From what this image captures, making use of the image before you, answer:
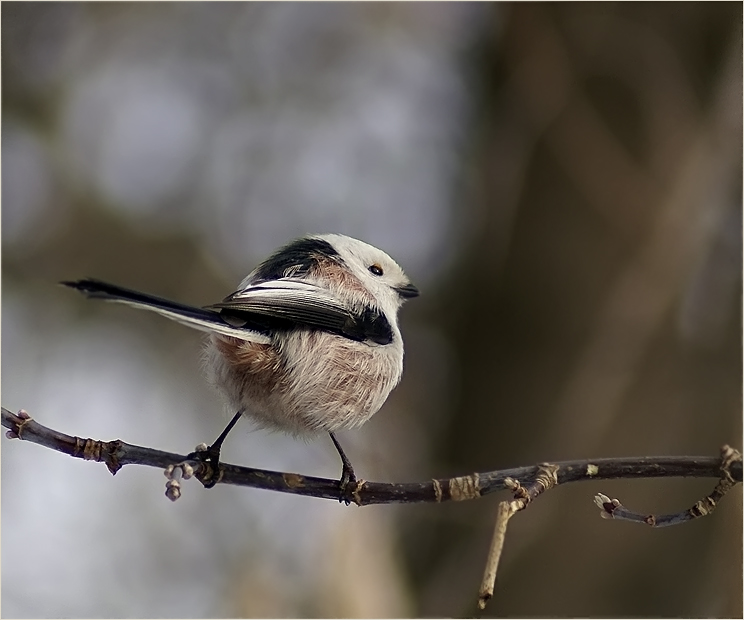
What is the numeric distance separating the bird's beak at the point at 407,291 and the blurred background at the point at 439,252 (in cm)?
51

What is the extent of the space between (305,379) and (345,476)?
0.21m

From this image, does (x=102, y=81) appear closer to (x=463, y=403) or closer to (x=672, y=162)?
(x=463, y=403)

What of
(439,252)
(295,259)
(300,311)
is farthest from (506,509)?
(439,252)

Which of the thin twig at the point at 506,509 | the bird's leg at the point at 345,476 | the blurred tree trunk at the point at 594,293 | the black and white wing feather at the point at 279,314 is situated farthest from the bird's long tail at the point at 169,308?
the blurred tree trunk at the point at 594,293

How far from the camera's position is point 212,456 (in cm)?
113

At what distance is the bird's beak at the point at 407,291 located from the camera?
1347 millimetres

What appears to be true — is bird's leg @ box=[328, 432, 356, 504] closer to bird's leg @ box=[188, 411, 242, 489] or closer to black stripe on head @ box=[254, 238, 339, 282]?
bird's leg @ box=[188, 411, 242, 489]

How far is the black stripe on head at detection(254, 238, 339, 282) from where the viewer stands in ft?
3.73

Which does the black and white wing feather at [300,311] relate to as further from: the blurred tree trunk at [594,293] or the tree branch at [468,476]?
the blurred tree trunk at [594,293]

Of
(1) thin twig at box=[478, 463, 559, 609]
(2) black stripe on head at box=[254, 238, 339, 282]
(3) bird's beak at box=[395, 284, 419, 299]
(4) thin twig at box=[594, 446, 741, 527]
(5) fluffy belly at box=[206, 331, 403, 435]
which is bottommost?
(1) thin twig at box=[478, 463, 559, 609]

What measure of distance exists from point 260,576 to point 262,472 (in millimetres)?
1408

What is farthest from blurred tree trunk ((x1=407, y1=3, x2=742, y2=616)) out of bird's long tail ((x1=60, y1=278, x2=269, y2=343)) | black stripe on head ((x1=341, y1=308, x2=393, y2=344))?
bird's long tail ((x1=60, y1=278, x2=269, y2=343))

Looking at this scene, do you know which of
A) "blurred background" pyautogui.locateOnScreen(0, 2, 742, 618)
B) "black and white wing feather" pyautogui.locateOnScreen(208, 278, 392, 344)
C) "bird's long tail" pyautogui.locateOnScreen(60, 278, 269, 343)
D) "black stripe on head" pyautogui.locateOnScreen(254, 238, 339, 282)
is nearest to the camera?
"bird's long tail" pyautogui.locateOnScreen(60, 278, 269, 343)

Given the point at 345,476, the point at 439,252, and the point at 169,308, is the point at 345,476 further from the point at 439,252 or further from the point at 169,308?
the point at 439,252
